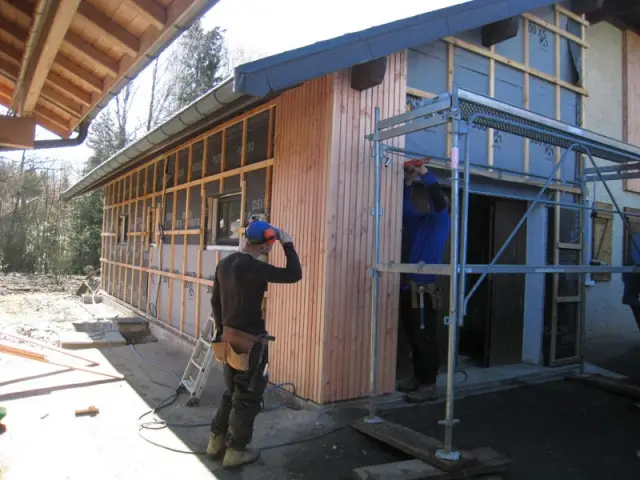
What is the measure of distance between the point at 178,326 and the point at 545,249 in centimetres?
541

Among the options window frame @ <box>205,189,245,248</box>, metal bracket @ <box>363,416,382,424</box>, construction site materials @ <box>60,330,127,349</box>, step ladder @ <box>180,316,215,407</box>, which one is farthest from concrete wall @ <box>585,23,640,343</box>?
construction site materials @ <box>60,330,127,349</box>

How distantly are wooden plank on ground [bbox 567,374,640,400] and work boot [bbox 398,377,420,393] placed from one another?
2.31 metres

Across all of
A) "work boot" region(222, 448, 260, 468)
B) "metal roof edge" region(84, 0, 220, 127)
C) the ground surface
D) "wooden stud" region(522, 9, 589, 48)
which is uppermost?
"wooden stud" region(522, 9, 589, 48)

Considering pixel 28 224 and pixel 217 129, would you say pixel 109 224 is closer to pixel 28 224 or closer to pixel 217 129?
pixel 217 129

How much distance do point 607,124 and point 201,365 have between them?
22.8ft

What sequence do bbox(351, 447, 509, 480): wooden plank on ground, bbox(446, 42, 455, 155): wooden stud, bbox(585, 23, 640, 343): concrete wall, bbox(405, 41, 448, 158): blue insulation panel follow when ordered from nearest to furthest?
bbox(351, 447, 509, 480): wooden plank on ground
bbox(405, 41, 448, 158): blue insulation panel
bbox(446, 42, 455, 155): wooden stud
bbox(585, 23, 640, 343): concrete wall

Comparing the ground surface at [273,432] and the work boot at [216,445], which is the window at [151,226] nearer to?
the ground surface at [273,432]

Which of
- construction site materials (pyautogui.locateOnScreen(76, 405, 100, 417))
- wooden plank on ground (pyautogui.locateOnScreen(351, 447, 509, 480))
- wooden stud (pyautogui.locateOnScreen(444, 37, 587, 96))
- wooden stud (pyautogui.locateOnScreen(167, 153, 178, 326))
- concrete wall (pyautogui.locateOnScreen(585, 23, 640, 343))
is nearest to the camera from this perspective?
wooden plank on ground (pyautogui.locateOnScreen(351, 447, 509, 480))

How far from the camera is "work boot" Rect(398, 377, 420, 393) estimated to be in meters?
4.76

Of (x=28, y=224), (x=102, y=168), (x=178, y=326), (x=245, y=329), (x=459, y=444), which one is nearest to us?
(x=245, y=329)

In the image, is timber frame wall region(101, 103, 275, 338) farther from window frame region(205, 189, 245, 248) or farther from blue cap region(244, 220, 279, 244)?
blue cap region(244, 220, 279, 244)

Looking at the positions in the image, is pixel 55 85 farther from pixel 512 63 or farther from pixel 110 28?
pixel 512 63

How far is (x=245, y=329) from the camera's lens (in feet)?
10.8

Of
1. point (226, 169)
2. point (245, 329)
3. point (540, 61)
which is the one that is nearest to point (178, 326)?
point (226, 169)
